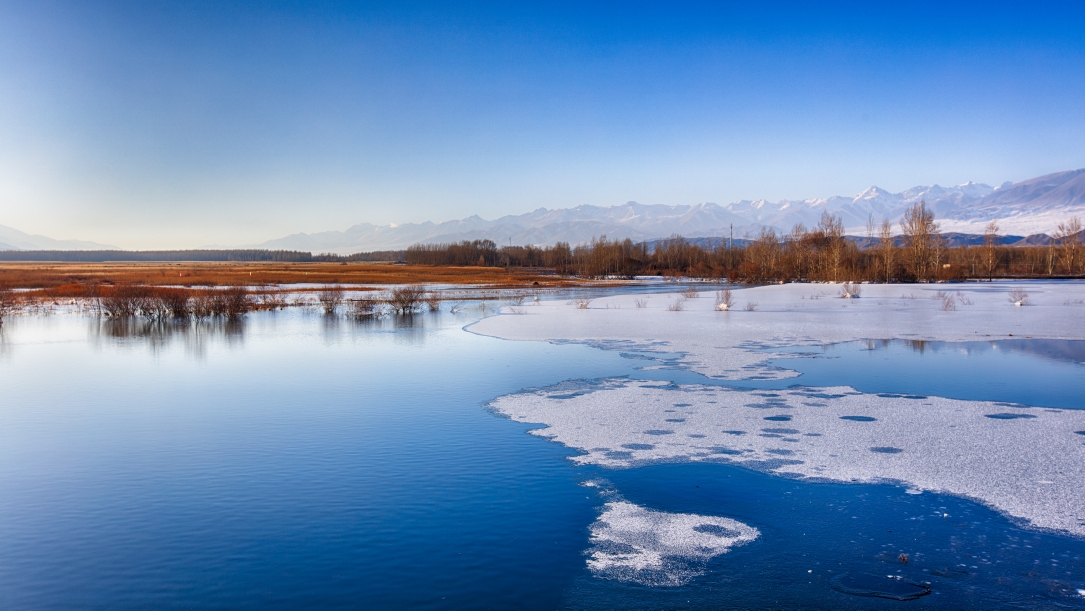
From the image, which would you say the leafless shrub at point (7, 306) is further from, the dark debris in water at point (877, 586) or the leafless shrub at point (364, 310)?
the dark debris in water at point (877, 586)

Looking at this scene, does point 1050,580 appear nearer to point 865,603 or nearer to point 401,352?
point 865,603

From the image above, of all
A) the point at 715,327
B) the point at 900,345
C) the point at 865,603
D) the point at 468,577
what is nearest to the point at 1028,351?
the point at 900,345

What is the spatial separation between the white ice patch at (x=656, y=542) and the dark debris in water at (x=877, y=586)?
32.1 inches

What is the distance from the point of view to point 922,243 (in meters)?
56.2

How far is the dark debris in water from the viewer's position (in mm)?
4449

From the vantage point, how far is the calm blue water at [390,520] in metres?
4.58

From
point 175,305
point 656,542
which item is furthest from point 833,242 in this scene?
point 656,542

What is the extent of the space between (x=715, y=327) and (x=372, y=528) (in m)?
16.3

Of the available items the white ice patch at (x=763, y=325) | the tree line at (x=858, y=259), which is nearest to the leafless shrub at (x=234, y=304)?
the white ice patch at (x=763, y=325)

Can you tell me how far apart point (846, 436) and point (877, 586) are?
151 inches

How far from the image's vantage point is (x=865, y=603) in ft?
14.3

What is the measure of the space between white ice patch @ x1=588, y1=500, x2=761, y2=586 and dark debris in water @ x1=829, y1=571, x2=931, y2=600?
2.68 ft

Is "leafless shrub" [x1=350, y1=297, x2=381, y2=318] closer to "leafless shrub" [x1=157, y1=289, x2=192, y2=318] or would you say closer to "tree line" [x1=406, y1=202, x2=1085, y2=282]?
"leafless shrub" [x1=157, y1=289, x2=192, y2=318]

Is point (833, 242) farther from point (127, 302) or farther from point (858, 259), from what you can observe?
point (127, 302)
